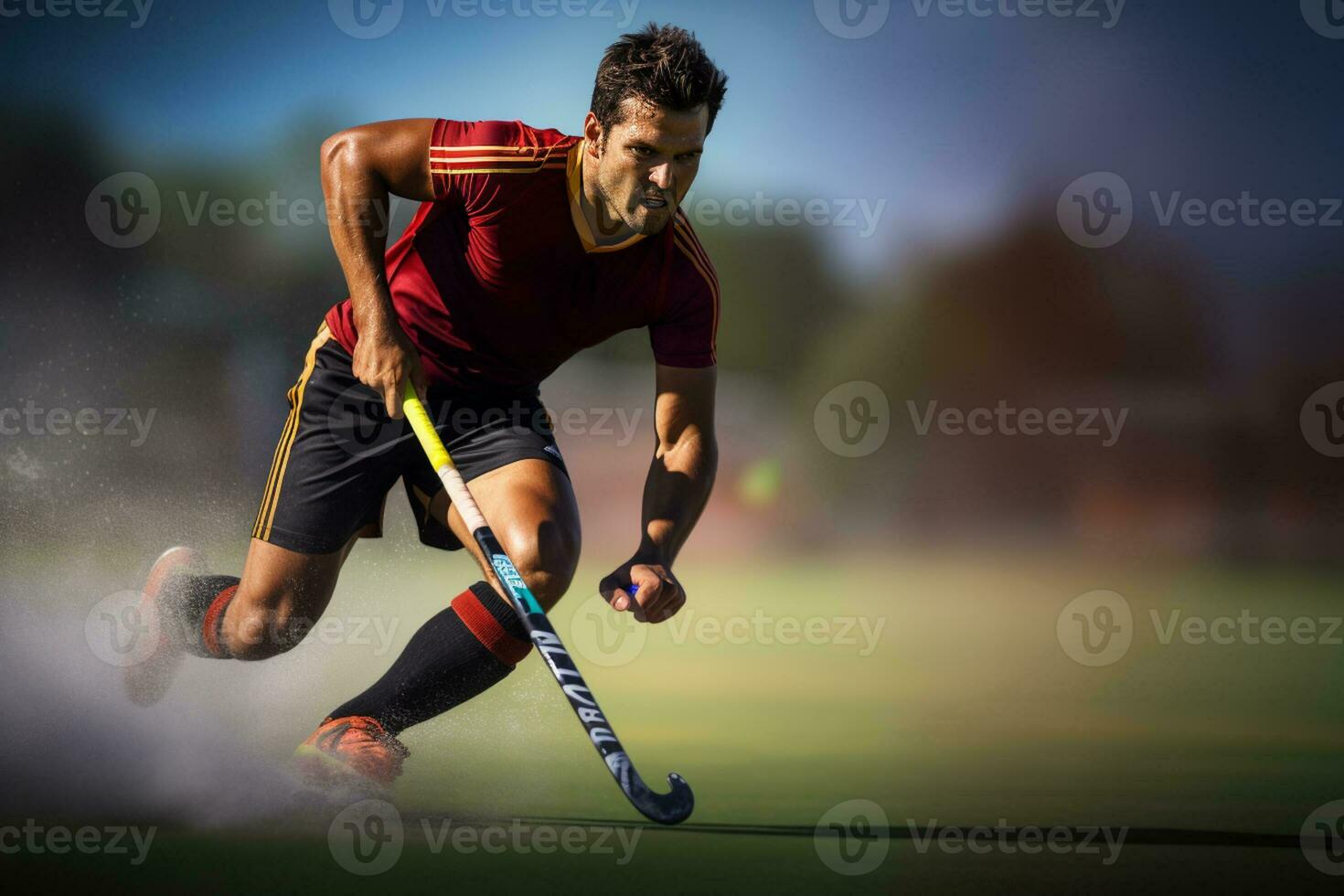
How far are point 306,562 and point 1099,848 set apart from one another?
2146 mm

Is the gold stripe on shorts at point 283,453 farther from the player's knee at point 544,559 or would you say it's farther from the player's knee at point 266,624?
the player's knee at point 544,559

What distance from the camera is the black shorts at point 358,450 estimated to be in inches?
129

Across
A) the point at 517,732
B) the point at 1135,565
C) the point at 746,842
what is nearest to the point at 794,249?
the point at 1135,565

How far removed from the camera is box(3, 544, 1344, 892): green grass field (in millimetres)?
2758

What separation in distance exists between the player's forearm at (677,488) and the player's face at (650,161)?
0.60 m

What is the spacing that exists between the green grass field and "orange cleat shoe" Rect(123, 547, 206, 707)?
115 millimetres

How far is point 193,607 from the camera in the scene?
366 centimetres

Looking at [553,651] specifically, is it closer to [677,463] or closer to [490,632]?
[490,632]

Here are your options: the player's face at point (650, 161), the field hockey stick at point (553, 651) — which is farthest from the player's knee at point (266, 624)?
the player's face at point (650, 161)

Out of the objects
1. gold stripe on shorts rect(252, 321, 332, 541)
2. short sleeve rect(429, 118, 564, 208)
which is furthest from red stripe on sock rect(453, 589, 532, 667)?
short sleeve rect(429, 118, 564, 208)

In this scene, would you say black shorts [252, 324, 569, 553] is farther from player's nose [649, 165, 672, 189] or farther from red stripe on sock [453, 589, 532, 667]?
player's nose [649, 165, 672, 189]

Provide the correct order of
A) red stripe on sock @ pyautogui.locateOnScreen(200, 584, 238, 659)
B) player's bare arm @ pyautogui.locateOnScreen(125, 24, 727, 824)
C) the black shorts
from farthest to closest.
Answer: red stripe on sock @ pyautogui.locateOnScreen(200, 584, 238, 659) < the black shorts < player's bare arm @ pyautogui.locateOnScreen(125, 24, 727, 824)

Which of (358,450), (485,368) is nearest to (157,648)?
(358,450)

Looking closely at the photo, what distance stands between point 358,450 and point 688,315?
95 centimetres
